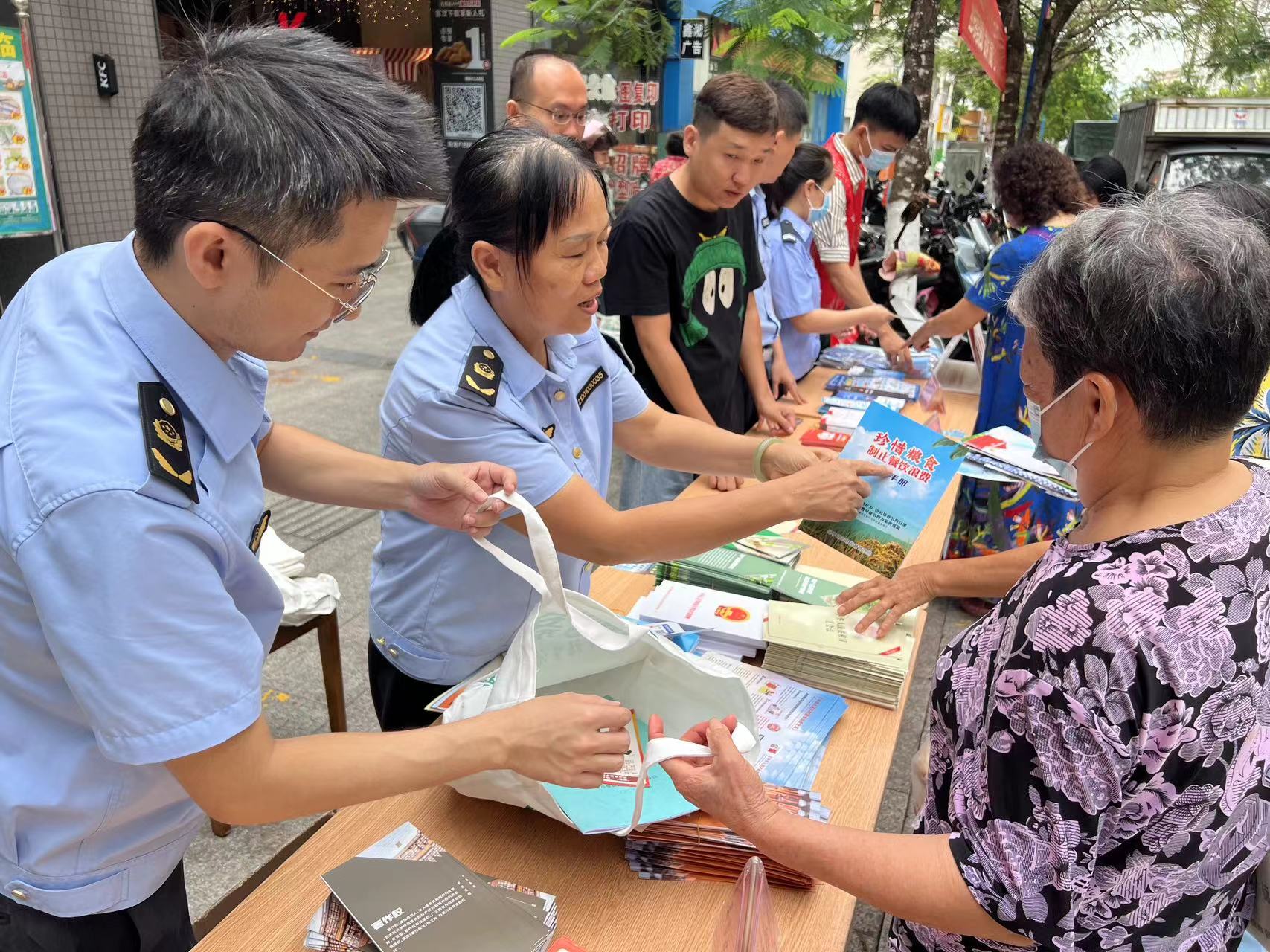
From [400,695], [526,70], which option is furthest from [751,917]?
[526,70]

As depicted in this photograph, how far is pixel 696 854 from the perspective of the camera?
1.28 metres

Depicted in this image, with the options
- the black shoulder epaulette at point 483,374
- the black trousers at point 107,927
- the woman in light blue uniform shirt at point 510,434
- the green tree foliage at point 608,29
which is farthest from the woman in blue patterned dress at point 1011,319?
the green tree foliage at point 608,29

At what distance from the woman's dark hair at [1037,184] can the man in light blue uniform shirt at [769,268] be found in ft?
2.71

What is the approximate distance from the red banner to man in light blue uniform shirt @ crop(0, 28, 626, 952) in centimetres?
A: 608

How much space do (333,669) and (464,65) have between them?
8715mm

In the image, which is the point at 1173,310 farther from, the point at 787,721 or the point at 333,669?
the point at 333,669

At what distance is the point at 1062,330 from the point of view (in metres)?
1.01

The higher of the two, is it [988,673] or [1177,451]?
[1177,451]

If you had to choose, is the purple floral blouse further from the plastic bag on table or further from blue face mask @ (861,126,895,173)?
→ blue face mask @ (861,126,895,173)

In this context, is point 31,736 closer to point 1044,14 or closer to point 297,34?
point 297,34

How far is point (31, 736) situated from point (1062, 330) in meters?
1.21

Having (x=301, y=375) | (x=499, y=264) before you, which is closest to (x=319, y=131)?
(x=499, y=264)

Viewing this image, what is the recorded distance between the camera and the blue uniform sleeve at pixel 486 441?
1.46 m

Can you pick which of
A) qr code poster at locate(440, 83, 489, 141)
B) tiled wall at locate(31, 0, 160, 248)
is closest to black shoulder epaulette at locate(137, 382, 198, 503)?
tiled wall at locate(31, 0, 160, 248)
